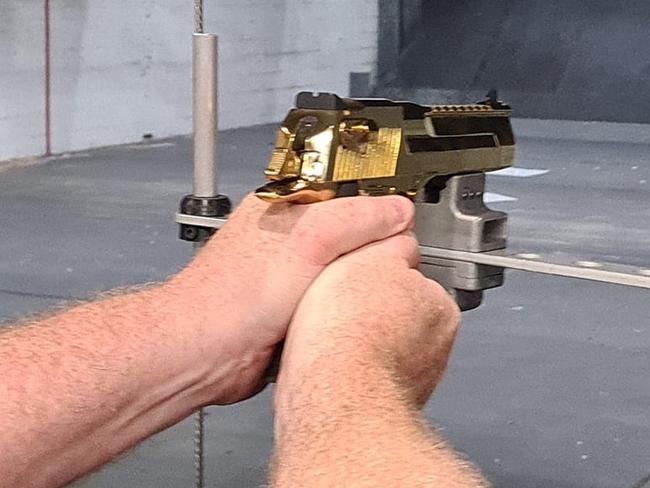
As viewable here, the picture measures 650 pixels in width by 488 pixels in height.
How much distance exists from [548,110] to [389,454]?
492 centimetres

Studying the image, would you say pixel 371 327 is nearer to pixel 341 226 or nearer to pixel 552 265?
pixel 341 226

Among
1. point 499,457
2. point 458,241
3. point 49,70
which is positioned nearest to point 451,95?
point 49,70

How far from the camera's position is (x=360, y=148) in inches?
28.6

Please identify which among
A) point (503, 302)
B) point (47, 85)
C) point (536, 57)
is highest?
point (536, 57)

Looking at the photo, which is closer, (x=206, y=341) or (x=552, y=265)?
(x=206, y=341)

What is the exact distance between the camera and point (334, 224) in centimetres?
69

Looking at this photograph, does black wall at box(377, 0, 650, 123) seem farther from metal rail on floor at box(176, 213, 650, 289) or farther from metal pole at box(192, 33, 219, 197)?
metal rail on floor at box(176, 213, 650, 289)

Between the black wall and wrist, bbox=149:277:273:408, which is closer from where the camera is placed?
wrist, bbox=149:277:273:408

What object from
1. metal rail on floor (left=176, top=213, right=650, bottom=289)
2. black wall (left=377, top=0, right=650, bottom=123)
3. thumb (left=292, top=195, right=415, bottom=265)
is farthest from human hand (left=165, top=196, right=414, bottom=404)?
black wall (left=377, top=0, right=650, bottom=123)

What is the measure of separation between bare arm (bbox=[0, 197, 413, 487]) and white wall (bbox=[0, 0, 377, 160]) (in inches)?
136

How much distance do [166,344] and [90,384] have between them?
5 cm

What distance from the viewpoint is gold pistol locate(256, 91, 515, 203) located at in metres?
0.71

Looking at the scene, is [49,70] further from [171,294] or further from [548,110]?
[171,294]

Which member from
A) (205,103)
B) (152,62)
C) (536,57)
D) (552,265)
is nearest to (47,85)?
(152,62)
